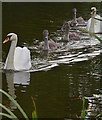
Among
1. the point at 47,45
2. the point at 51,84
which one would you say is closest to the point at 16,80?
the point at 51,84

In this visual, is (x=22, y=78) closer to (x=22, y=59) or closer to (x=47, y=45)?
(x=22, y=59)

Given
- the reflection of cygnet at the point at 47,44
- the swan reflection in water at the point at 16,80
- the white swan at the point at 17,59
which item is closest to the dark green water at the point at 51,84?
the swan reflection in water at the point at 16,80

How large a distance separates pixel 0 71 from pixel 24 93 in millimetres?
1982

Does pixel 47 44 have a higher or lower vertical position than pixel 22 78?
higher

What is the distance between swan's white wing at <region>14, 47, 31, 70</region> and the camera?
9.99m

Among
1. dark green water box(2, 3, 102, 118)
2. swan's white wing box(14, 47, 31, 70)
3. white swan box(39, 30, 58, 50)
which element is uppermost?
white swan box(39, 30, 58, 50)

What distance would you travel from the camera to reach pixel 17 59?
10211 mm

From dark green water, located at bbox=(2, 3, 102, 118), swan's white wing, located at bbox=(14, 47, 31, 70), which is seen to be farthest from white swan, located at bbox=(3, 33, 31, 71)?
dark green water, located at bbox=(2, 3, 102, 118)

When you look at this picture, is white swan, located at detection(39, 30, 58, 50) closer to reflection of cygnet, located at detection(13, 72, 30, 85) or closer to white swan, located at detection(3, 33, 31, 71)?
white swan, located at detection(3, 33, 31, 71)

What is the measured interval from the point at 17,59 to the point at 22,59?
15cm

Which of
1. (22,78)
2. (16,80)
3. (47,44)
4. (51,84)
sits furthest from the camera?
(47,44)

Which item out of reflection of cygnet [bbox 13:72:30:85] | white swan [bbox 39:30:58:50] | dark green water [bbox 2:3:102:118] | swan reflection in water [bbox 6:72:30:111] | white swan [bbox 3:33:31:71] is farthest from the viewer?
white swan [bbox 39:30:58:50]

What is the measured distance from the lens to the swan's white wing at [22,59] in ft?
32.8

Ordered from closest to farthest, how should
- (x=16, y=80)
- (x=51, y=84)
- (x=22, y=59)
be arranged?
(x=51, y=84)
(x=16, y=80)
(x=22, y=59)
